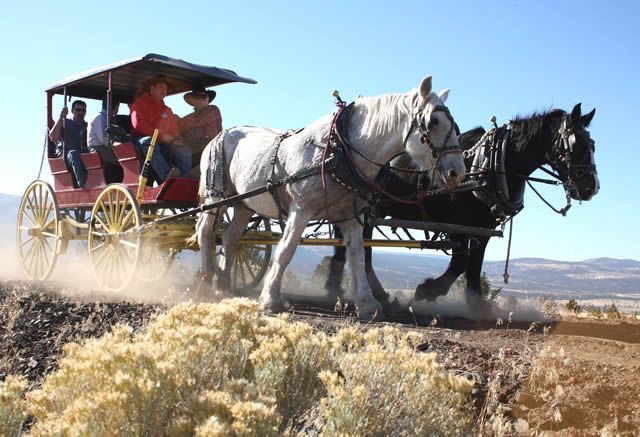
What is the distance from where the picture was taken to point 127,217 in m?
7.72

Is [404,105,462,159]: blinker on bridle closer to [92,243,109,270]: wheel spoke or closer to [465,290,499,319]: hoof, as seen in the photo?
[465,290,499,319]: hoof

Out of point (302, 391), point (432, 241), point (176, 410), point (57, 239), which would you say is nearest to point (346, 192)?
point (432, 241)

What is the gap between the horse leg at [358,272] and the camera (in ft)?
20.9

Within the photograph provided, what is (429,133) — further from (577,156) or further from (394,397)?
(394,397)

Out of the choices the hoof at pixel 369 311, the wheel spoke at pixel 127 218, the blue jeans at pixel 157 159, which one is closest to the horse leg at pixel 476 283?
the hoof at pixel 369 311

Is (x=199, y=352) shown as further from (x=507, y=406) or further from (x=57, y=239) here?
(x=57, y=239)

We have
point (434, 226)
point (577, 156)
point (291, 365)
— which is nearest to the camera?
point (291, 365)

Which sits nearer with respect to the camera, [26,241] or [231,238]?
[231,238]

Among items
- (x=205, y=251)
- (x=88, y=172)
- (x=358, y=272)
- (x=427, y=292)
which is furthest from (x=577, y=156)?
(x=88, y=172)

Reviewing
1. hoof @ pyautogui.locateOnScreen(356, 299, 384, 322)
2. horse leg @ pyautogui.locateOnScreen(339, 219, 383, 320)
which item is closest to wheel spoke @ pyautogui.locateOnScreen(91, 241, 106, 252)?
horse leg @ pyautogui.locateOnScreen(339, 219, 383, 320)

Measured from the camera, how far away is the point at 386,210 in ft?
28.0

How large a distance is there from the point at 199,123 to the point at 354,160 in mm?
3380

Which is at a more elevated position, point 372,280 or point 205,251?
point 205,251

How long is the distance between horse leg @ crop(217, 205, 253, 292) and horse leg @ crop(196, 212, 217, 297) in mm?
146
